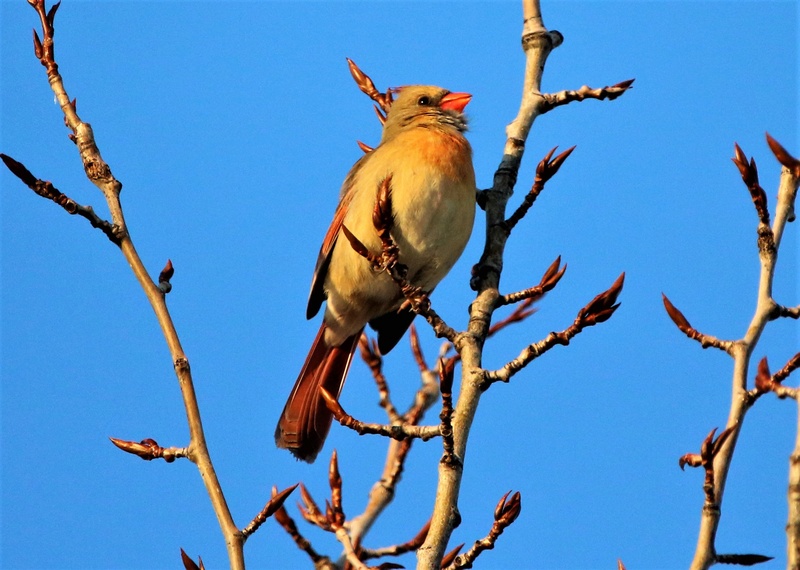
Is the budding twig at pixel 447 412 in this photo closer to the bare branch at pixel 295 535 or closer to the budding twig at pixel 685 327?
the budding twig at pixel 685 327

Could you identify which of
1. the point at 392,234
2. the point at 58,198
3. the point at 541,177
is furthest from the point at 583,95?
the point at 58,198

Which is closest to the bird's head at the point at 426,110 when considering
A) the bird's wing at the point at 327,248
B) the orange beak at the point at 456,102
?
the orange beak at the point at 456,102

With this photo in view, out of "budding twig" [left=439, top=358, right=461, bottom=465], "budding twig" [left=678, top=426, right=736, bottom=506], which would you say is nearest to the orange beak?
"budding twig" [left=439, top=358, right=461, bottom=465]

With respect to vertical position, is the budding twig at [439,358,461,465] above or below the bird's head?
below

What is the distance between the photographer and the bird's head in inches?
237

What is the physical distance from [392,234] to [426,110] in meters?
1.20

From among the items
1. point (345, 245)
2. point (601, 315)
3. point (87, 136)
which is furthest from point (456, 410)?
point (345, 245)

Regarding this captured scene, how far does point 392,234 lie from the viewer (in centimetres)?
523

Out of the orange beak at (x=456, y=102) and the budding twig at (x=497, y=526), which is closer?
the budding twig at (x=497, y=526)

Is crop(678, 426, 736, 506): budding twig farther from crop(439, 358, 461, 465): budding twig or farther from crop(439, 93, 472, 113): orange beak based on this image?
crop(439, 93, 472, 113): orange beak

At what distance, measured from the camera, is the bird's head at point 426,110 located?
601cm

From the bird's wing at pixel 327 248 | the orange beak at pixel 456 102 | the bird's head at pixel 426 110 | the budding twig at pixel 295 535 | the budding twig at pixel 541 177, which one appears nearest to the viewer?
the budding twig at pixel 541 177

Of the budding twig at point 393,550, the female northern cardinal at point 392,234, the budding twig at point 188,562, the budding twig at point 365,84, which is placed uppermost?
the budding twig at point 365,84

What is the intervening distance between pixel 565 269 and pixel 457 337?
517 millimetres
